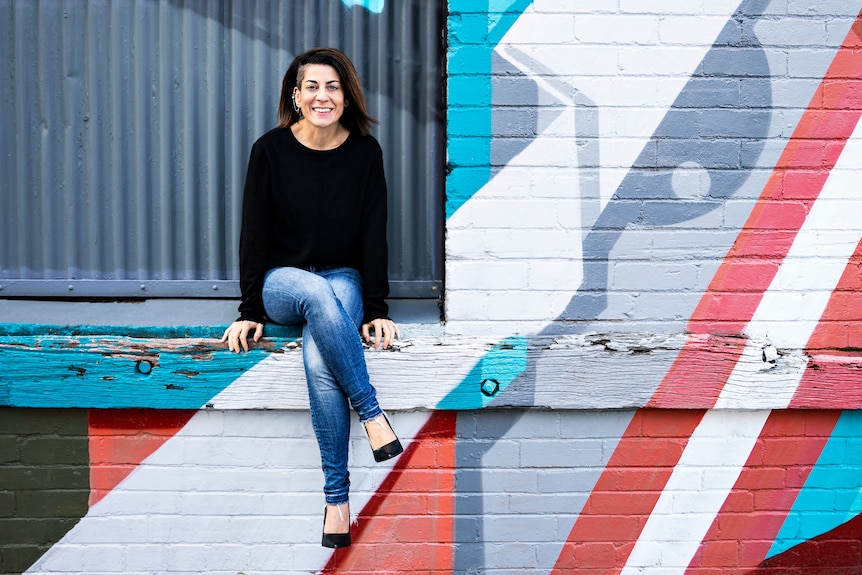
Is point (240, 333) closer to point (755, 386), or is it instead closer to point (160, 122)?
point (160, 122)

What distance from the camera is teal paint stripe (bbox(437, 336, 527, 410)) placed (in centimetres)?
298

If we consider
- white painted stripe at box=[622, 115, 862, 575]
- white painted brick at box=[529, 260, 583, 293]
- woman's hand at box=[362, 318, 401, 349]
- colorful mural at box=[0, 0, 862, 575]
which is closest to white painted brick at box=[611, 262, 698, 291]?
colorful mural at box=[0, 0, 862, 575]

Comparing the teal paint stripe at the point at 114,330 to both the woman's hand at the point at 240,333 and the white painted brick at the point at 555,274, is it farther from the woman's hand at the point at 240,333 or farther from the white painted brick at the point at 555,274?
the white painted brick at the point at 555,274

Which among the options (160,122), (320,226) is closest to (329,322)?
(320,226)

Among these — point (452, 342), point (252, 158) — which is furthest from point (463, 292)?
point (252, 158)

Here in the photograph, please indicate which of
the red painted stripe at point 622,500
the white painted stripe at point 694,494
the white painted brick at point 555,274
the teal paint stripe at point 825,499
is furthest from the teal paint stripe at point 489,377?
the teal paint stripe at point 825,499

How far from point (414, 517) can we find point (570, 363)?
2.65ft

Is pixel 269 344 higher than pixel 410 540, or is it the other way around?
pixel 269 344

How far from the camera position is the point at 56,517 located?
9.95 feet

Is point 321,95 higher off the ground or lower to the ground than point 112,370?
higher

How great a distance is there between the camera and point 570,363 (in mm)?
3002

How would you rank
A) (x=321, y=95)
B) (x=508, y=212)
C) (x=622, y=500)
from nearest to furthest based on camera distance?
(x=321, y=95)
(x=508, y=212)
(x=622, y=500)

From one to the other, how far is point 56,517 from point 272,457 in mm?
816

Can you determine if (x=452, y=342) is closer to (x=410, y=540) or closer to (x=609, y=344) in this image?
(x=609, y=344)
